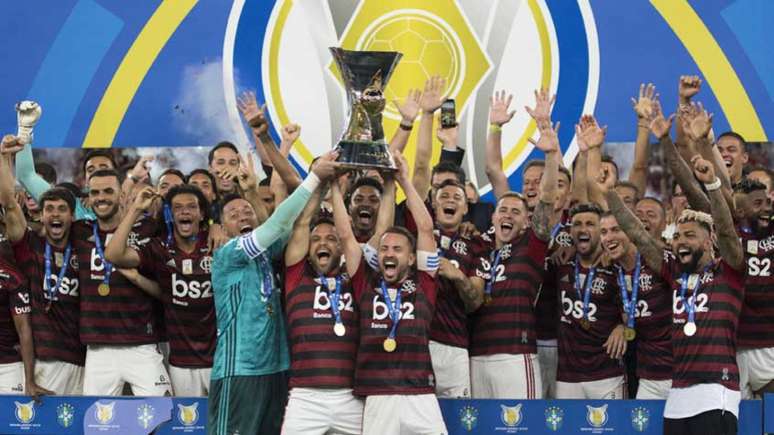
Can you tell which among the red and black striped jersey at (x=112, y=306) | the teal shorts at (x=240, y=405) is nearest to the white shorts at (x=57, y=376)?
the red and black striped jersey at (x=112, y=306)

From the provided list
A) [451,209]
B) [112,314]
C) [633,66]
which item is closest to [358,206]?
[451,209]

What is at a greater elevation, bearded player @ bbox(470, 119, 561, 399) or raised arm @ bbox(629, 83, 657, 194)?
raised arm @ bbox(629, 83, 657, 194)

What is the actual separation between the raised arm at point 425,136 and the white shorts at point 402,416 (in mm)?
1395

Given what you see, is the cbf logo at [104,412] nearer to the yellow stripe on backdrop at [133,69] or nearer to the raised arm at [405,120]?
the raised arm at [405,120]

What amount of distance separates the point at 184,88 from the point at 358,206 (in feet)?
9.20

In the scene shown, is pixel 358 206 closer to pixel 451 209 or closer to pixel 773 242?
pixel 451 209

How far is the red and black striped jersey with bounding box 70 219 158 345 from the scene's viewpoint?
827cm

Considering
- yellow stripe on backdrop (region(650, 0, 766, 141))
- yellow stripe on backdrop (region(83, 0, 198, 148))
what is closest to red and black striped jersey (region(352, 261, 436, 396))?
yellow stripe on backdrop (region(650, 0, 766, 141))

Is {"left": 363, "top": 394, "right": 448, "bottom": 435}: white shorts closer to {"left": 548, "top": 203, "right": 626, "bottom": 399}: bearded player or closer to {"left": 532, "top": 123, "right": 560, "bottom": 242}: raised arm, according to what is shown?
{"left": 548, "top": 203, "right": 626, "bottom": 399}: bearded player

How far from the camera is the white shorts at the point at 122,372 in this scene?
8.23 meters

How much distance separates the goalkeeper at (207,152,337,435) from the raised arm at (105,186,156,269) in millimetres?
569

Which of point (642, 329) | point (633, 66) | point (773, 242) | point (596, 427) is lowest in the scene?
point (596, 427)

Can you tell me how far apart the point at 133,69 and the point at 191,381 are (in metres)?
3.14

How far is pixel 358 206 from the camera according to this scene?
820 centimetres
